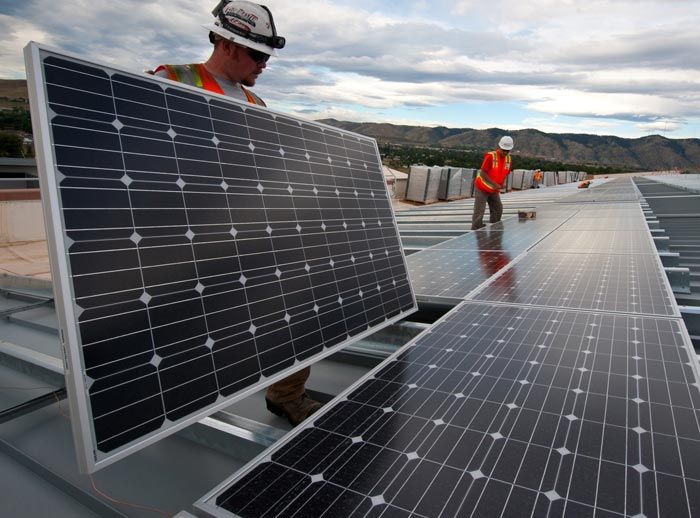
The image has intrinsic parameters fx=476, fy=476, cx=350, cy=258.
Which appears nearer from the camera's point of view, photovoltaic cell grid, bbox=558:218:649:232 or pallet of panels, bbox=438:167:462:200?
photovoltaic cell grid, bbox=558:218:649:232

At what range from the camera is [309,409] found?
3.31m

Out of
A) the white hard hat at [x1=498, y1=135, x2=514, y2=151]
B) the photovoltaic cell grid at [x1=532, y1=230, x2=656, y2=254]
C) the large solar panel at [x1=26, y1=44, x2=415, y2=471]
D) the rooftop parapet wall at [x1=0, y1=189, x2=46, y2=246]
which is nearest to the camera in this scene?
the large solar panel at [x1=26, y1=44, x2=415, y2=471]

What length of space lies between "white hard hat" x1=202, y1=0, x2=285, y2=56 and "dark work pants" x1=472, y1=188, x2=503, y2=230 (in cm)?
852

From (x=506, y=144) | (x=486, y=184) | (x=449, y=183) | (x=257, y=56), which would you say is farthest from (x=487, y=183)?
(x=449, y=183)

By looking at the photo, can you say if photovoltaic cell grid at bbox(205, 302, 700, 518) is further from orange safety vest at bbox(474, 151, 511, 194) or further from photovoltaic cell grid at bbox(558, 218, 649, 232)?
orange safety vest at bbox(474, 151, 511, 194)

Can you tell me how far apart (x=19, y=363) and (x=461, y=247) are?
6.13m

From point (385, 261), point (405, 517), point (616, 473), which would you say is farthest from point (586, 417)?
point (385, 261)

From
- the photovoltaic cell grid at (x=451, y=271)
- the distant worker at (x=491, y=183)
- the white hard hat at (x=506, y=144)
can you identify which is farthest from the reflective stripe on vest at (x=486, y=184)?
the photovoltaic cell grid at (x=451, y=271)

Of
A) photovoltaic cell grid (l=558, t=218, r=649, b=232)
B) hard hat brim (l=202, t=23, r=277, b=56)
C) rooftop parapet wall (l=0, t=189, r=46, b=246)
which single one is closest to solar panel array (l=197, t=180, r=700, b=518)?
hard hat brim (l=202, t=23, r=277, b=56)

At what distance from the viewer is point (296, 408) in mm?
3295

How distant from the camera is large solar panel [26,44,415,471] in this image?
1845 mm

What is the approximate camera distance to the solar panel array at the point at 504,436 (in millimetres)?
1669

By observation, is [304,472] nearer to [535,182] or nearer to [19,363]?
[19,363]

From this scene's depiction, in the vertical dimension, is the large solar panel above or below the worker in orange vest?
below
